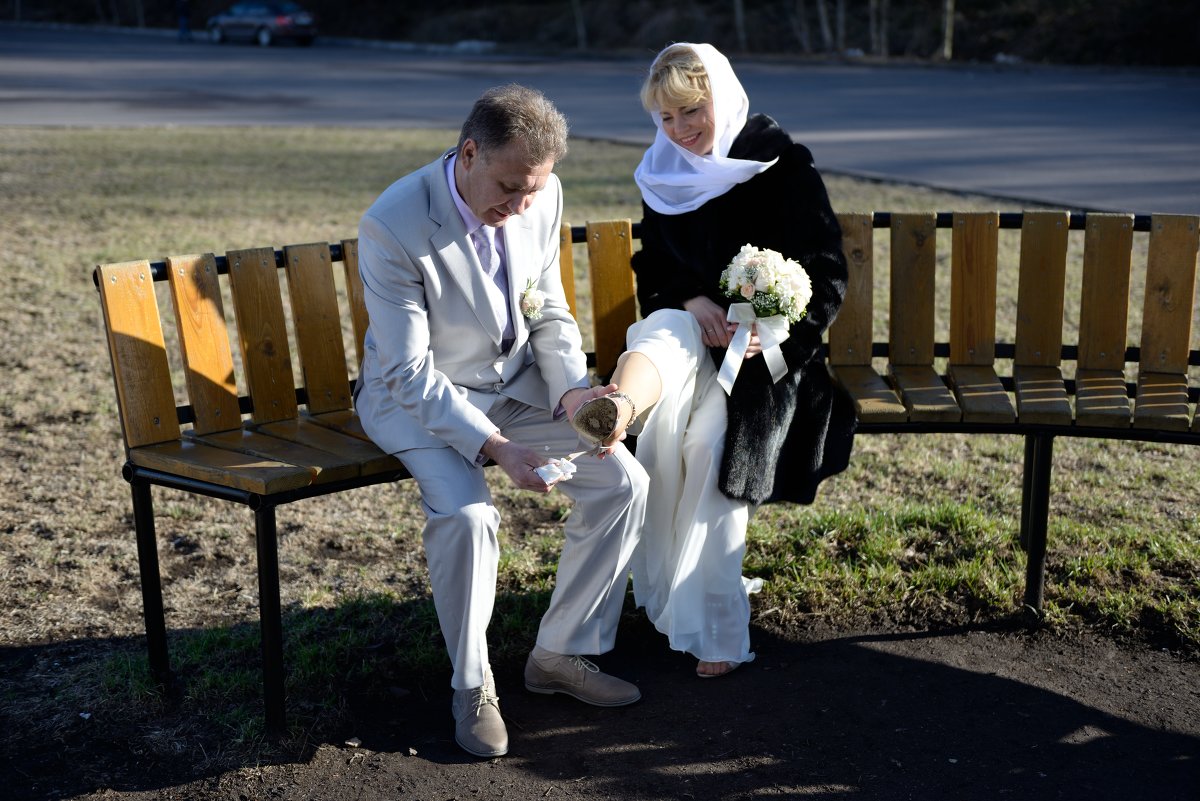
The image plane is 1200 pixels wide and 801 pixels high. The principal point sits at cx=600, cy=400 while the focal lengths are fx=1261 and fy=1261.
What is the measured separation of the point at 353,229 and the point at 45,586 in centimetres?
560

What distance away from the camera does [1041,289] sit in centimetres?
420

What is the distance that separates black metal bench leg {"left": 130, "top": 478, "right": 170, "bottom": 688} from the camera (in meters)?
3.45

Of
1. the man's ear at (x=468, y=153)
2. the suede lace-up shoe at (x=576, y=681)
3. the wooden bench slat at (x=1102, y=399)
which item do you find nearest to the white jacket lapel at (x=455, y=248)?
the man's ear at (x=468, y=153)

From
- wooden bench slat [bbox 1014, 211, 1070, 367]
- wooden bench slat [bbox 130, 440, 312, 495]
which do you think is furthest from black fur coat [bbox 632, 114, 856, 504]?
wooden bench slat [bbox 130, 440, 312, 495]

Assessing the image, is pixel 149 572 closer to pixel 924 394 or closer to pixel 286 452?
pixel 286 452

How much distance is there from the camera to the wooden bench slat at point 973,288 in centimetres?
419

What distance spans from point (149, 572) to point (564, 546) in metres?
1.14

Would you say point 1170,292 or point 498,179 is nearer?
point 498,179

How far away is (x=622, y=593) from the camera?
3549mm

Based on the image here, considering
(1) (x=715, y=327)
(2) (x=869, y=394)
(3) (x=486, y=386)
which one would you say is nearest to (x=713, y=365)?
(1) (x=715, y=327)

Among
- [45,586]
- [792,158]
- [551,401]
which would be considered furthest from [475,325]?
[45,586]

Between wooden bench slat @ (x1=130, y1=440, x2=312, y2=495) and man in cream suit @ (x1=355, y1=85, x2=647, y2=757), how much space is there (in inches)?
11.5

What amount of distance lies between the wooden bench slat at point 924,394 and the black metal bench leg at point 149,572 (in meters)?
2.22

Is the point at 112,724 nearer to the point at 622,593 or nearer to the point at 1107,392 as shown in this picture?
the point at 622,593
